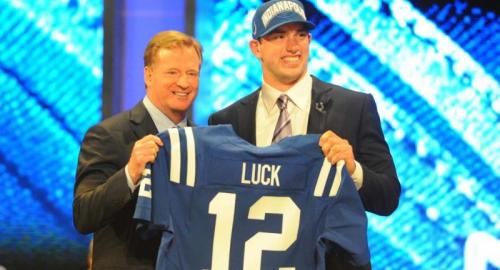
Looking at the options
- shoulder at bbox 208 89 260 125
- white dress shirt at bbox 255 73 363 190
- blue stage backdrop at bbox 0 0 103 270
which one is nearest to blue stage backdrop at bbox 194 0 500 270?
blue stage backdrop at bbox 0 0 103 270

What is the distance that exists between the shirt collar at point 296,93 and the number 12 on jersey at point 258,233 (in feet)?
1.16

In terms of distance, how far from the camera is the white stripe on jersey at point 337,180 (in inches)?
85.6

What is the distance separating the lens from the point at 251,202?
2223mm

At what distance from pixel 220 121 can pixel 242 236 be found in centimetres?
51

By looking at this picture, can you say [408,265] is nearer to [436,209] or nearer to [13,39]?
[436,209]

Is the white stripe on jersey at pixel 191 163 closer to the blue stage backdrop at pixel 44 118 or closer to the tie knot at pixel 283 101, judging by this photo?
the tie knot at pixel 283 101

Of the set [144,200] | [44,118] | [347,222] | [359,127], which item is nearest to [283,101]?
[359,127]

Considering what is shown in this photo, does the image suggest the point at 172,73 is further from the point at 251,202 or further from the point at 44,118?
the point at 44,118

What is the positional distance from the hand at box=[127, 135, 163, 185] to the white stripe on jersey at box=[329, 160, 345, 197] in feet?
1.73

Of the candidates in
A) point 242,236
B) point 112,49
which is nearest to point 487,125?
point 112,49

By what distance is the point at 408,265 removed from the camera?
14.4 ft

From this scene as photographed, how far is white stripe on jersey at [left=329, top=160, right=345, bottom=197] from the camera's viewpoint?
217 centimetres

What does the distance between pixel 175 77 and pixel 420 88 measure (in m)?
2.35

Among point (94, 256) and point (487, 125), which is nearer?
point (94, 256)
